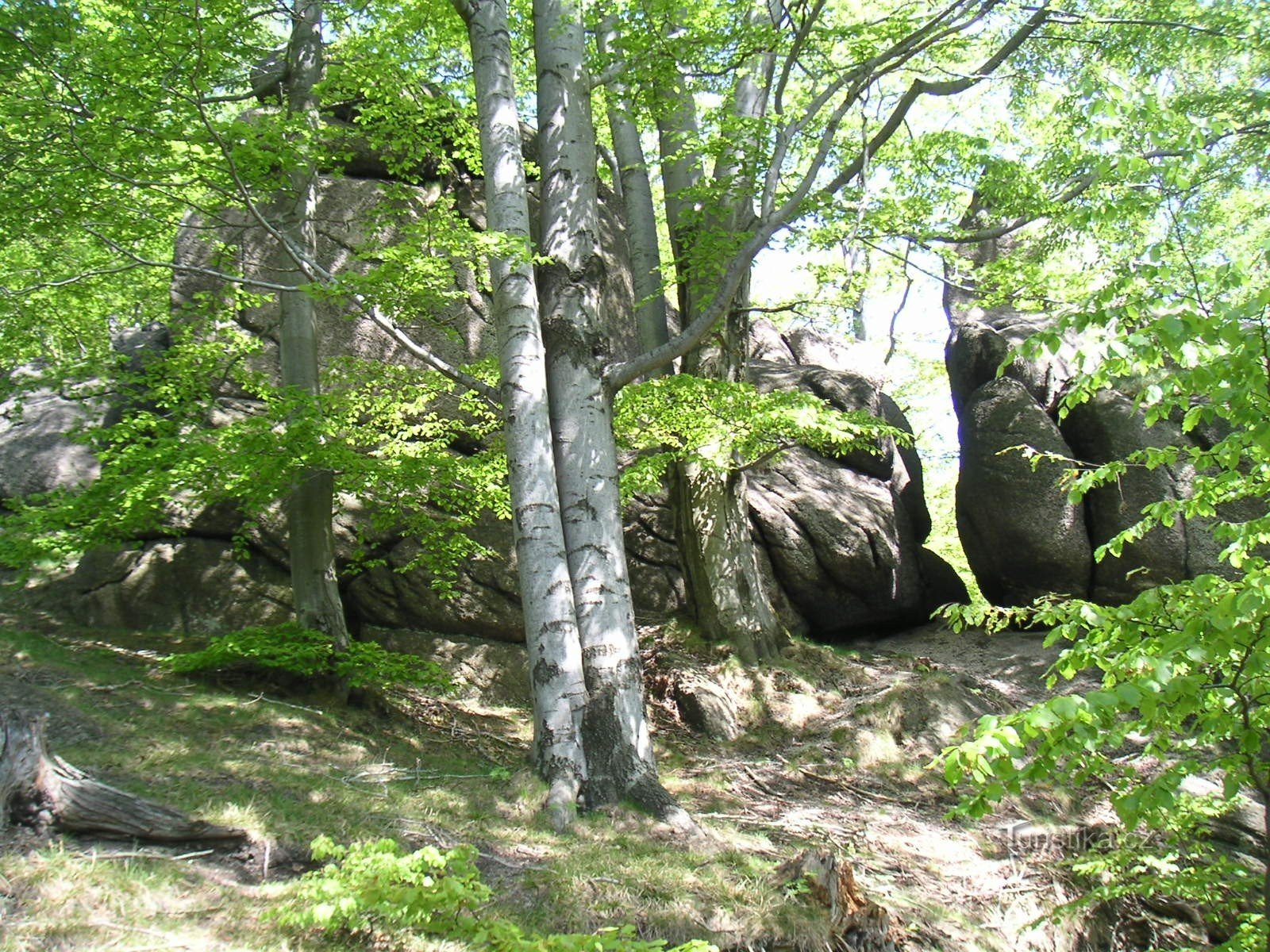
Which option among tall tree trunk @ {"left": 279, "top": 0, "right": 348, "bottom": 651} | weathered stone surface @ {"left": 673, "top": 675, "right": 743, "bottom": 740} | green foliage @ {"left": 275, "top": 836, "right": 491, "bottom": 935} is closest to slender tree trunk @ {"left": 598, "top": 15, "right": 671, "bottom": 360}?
tall tree trunk @ {"left": 279, "top": 0, "right": 348, "bottom": 651}

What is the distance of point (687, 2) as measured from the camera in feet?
26.1

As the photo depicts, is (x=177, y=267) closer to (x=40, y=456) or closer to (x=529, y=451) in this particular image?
(x=529, y=451)

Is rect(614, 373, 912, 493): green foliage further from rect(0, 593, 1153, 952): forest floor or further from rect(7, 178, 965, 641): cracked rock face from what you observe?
rect(0, 593, 1153, 952): forest floor

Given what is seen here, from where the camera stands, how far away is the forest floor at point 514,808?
4.00 meters

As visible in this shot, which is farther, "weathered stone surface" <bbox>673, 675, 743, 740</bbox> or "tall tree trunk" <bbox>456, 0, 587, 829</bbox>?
"weathered stone surface" <bbox>673, 675, 743, 740</bbox>

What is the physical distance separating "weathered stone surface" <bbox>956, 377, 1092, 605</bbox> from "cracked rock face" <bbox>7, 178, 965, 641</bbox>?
2.98ft

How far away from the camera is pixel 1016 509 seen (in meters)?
13.4

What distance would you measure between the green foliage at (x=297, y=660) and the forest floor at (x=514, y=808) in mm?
246

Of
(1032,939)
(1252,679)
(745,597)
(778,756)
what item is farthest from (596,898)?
(745,597)

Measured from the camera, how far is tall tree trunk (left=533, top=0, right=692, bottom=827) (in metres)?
6.51

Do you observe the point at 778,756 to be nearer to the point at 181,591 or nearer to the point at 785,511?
the point at 785,511

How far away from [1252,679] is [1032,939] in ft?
10.5

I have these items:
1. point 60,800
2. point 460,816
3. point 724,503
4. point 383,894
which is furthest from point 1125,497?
point 60,800

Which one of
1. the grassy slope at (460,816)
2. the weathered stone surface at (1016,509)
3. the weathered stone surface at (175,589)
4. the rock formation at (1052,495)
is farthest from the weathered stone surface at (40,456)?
the weathered stone surface at (1016,509)
